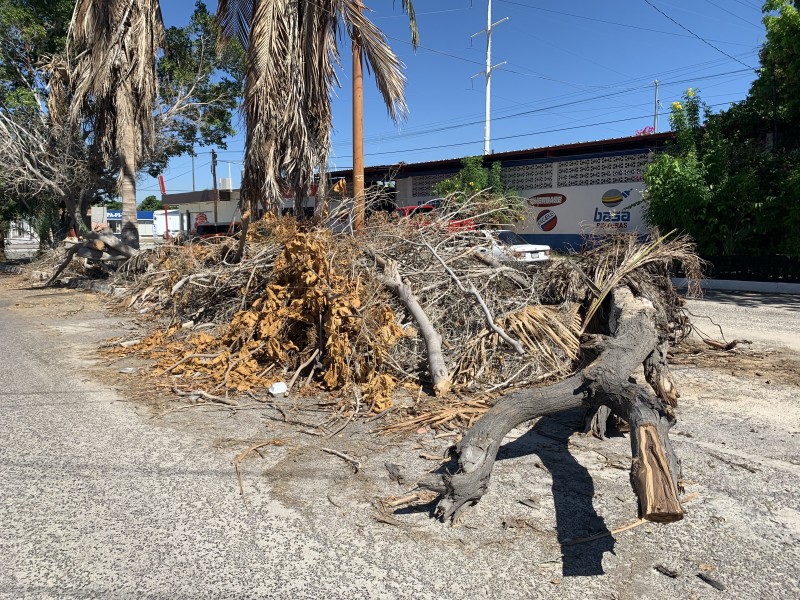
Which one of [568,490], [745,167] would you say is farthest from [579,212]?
[568,490]

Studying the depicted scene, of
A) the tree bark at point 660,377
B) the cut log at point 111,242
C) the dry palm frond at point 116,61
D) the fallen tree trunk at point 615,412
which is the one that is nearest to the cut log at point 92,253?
the cut log at point 111,242

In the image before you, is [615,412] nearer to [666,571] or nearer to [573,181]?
[666,571]

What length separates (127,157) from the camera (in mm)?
15430

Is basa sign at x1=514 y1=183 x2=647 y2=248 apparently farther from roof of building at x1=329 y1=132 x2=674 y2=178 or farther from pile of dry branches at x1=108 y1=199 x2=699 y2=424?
pile of dry branches at x1=108 y1=199 x2=699 y2=424

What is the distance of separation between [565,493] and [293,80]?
22.3ft

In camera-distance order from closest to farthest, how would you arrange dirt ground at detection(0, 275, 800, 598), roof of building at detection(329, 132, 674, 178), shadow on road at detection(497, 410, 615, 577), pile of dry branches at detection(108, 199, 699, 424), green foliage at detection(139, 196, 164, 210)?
dirt ground at detection(0, 275, 800, 598), shadow on road at detection(497, 410, 615, 577), pile of dry branches at detection(108, 199, 699, 424), roof of building at detection(329, 132, 674, 178), green foliage at detection(139, 196, 164, 210)

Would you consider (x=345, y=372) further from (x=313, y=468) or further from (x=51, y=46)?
(x=51, y=46)

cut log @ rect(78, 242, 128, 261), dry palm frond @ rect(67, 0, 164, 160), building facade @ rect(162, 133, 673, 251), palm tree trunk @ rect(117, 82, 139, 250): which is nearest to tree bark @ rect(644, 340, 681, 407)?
cut log @ rect(78, 242, 128, 261)

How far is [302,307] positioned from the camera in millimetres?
7008

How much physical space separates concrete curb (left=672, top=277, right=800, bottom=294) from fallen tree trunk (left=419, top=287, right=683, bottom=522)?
1186 centimetres

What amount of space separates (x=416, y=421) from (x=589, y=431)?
57.1 inches

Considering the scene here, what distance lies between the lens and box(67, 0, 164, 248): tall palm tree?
1447cm

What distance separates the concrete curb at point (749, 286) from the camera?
618 inches

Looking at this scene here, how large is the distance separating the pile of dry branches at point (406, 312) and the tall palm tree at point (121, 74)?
28.7 feet
